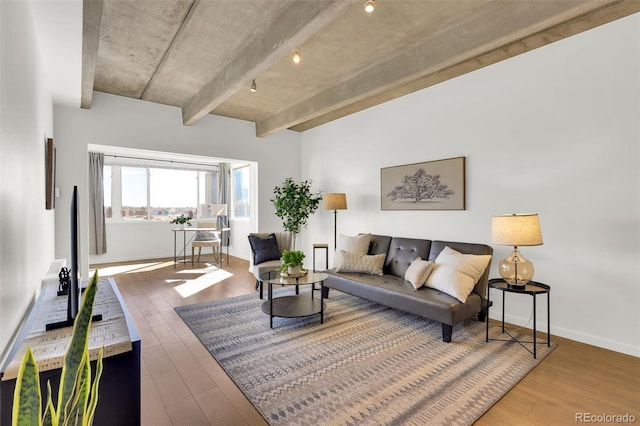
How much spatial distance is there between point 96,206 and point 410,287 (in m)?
6.63

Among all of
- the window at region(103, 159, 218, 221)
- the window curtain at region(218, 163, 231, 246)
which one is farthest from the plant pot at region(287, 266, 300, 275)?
the window at region(103, 159, 218, 221)

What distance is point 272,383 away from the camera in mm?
2180

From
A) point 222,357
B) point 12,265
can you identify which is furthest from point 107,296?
point 222,357

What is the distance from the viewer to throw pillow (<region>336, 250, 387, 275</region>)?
388cm

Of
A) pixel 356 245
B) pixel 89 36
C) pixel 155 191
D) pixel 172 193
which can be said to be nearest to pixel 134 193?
pixel 155 191

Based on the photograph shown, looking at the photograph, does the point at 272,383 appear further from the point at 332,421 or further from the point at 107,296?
the point at 107,296

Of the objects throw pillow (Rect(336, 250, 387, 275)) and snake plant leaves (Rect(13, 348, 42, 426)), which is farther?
throw pillow (Rect(336, 250, 387, 275))

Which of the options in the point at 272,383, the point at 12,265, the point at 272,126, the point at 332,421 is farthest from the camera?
the point at 272,126

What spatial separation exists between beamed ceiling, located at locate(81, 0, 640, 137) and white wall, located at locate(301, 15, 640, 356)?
240 millimetres

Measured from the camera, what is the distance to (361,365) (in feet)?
7.91

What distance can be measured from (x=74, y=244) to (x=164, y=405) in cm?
125

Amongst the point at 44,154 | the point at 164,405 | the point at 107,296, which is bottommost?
the point at 164,405

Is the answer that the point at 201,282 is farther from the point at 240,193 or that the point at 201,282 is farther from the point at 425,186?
the point at 425,186

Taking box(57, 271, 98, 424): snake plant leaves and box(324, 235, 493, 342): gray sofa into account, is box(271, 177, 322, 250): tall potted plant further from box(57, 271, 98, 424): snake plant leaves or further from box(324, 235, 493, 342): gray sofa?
box(57, 271, 98, 424): snake plant leaves
